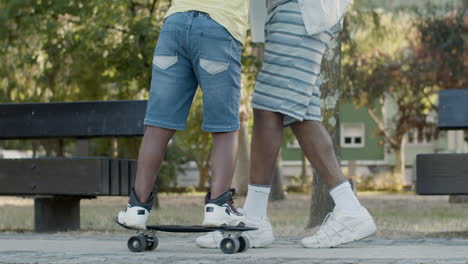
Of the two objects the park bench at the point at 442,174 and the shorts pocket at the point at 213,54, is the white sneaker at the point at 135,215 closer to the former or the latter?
the shorts pocket at the point at 213,54

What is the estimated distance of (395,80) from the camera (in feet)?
79.9

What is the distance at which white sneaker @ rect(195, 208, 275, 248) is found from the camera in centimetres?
499

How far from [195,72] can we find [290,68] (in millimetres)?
547

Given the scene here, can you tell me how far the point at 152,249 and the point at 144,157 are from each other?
19.7 inches

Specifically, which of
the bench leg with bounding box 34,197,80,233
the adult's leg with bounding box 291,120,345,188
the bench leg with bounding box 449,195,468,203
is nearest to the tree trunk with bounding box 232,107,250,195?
the bench leg with bounding box 449,195,468,203

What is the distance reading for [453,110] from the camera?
7.06 metres

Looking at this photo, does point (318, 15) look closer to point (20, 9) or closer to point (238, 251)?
point (238, 251)

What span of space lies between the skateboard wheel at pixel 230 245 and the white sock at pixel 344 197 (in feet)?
2.43

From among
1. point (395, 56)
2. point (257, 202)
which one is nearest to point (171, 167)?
point (395, 56)

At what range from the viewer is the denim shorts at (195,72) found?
15.0 ft

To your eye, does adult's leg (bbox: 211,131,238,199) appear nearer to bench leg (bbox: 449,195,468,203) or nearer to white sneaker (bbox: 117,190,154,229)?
white sneaker (bbox: 117,190,154,229)

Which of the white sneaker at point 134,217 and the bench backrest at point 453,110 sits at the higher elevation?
the bench backrest at point 453,110

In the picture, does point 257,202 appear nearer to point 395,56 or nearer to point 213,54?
point 213,54

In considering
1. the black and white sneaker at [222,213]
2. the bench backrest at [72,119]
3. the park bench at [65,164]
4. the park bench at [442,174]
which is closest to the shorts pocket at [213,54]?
the black and white sneaker at [222,213]
